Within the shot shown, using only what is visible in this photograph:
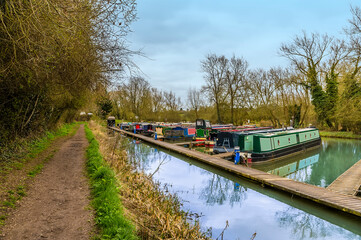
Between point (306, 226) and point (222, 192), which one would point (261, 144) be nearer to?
point (222, 192)

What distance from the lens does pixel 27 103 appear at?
345 inches

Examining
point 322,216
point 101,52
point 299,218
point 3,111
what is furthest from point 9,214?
point 322,216

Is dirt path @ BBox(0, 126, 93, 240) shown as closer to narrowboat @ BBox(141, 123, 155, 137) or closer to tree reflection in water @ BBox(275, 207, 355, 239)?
tree reflection in water @ BBox(275, 207, 355, 239)

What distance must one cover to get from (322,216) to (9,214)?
6708 millimetres

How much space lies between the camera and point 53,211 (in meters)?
3.85

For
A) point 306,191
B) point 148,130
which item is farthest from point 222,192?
point 148,130

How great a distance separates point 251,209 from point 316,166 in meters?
7.75

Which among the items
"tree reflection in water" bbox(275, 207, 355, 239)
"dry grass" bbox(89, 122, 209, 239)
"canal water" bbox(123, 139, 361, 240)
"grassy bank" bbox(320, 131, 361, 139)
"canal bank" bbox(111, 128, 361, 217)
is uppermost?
"grassy bank" bbox(320, 131, 361, 139)

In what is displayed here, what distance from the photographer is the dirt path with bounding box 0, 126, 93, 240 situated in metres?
3.14

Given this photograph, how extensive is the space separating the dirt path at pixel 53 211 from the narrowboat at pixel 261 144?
797 cm

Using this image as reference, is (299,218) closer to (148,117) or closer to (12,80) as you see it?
(12,80)

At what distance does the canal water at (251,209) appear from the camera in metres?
5.14

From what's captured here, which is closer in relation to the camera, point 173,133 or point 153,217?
point 153,217

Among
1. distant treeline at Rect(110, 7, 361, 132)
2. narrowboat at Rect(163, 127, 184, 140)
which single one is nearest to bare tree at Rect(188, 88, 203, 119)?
distant treeline at Rect(110, 7, 361, 132)
